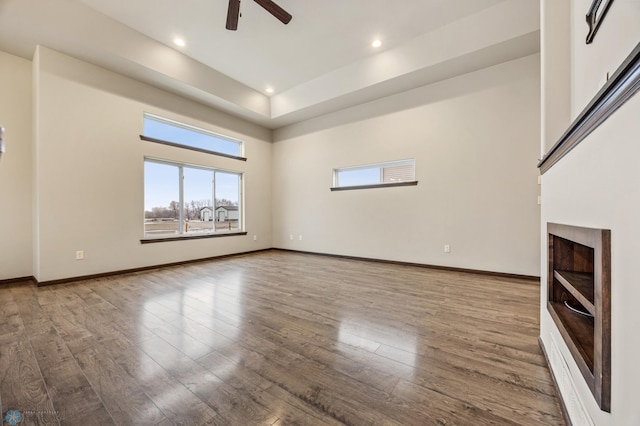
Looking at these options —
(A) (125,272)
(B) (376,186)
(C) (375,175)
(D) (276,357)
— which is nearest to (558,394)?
(D) (276,357)

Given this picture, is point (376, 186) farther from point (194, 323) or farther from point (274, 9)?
point (194, 323)

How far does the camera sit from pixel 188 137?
4.72 meters

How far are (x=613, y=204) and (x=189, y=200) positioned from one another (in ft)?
17.4

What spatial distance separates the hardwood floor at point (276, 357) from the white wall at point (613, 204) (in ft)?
1.09

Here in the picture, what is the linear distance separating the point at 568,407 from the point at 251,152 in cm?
597

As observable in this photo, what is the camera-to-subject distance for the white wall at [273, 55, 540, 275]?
11.2 feet

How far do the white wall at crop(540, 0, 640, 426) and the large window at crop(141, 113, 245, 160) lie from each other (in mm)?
5138

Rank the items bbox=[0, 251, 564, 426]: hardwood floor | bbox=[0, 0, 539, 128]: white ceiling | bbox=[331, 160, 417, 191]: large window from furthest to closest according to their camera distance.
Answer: bbox=[331, 160, 417, 191]: large window, bbox=[0, 0, 539, 128]: white ceiling, bbox=[0, 251, 564, 426]: hardwood floor

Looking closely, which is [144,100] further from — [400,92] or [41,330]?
[400,92]

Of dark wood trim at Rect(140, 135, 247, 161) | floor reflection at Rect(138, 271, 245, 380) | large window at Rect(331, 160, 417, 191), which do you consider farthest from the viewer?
large window at Rect(331, 160, 417, 191)

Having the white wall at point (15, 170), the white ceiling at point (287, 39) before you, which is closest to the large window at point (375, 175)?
the white ceiling at point (287, 39)

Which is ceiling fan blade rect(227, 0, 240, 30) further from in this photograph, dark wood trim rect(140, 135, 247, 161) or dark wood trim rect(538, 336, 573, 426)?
dark wood trim rect(538, 336, 573, 426)

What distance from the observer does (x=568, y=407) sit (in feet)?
3.48

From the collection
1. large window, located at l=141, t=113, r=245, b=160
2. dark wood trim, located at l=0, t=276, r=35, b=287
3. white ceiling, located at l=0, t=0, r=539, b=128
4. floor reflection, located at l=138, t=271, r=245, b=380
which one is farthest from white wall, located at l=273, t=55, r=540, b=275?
dark wood trim, located at l=0, t=276, r=35, b=287
